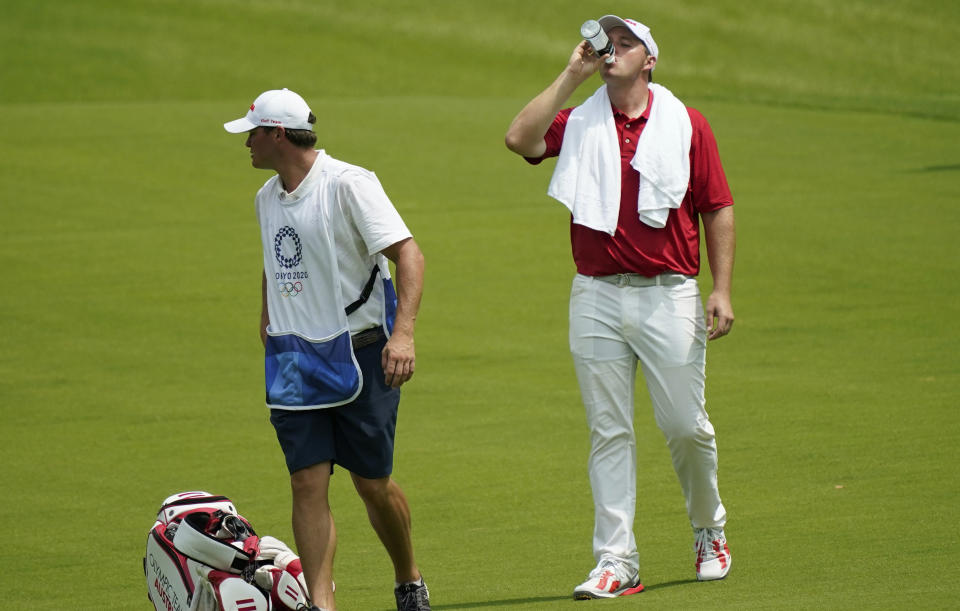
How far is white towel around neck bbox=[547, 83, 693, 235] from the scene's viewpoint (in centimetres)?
643

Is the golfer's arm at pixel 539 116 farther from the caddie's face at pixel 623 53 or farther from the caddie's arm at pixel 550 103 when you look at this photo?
the caddie's face at pixel 623 53

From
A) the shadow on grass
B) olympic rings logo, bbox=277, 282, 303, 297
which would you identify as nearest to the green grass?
the shadow on grass

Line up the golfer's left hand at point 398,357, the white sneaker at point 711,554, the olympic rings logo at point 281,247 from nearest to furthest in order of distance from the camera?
1. the golfer's left hand at point 398,357
2. the olympic rings logo at point 281,247
3. the white sneaker at point 711,554

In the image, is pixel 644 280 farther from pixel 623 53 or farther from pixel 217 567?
pixel 217 567

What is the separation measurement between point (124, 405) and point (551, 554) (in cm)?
491

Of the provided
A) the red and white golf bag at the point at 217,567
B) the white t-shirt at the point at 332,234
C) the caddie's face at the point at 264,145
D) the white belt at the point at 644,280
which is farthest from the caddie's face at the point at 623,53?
Answer: the red and white golf bag at the point at 217,567

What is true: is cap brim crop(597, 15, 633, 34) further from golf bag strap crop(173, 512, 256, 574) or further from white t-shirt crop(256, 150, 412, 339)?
golf bag strap crop(173, 512, 256, 574)

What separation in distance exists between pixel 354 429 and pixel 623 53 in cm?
200

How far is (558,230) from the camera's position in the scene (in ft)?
59.0

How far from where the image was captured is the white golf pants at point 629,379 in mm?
6516

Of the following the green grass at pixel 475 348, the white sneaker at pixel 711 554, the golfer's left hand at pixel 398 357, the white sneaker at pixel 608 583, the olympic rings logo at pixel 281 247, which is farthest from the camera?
the green grass at pixel 475 348

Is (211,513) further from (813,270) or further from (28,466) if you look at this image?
(813,270)

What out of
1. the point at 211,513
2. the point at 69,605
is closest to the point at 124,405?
the point at 69,605

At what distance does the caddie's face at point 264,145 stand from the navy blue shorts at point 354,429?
0.86 meters
